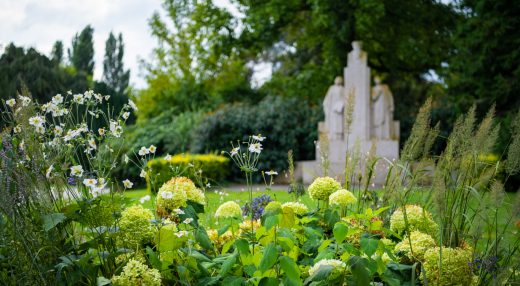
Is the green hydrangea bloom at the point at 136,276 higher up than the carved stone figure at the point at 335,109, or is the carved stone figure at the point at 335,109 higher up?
the carved stone figure at the point at 335,109

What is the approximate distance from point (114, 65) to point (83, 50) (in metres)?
1.71

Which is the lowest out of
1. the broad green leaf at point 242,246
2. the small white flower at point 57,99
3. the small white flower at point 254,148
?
the broad green leaf at point 242,246

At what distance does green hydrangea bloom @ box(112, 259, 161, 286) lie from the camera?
7.47ft

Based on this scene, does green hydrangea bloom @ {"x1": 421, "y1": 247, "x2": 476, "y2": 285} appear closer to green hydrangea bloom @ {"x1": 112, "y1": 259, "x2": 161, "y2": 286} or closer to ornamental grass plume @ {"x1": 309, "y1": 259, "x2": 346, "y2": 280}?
ornamental grass plume @ {"x1": 309, "y1": 259, "x2": 346, "y2": 280}

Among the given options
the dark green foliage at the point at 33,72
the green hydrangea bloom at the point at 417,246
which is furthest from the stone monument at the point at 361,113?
the green hydrangea bloom at the point at 417,246

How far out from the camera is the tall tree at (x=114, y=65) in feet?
83.4

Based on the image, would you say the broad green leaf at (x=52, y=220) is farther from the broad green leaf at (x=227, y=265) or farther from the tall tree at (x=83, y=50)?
the tall tree at (x=83, y=50)

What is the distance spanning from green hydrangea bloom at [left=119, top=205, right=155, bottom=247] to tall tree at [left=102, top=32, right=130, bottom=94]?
921 inches

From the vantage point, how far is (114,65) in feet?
84.4

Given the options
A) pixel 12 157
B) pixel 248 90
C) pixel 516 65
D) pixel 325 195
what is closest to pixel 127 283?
pixel 12 157

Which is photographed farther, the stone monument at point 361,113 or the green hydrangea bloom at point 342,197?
the stone monument at point 361,113

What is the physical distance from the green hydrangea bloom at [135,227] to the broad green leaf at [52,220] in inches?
11.2

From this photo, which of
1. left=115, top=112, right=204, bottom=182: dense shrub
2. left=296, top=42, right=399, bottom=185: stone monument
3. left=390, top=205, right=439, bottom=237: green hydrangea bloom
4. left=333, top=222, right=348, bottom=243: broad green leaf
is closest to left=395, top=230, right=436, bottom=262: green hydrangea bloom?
left=390, top=205, right=439, bottom=237: green hydrangea bloom

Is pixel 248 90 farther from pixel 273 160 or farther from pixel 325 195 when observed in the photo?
pixel 325 195
